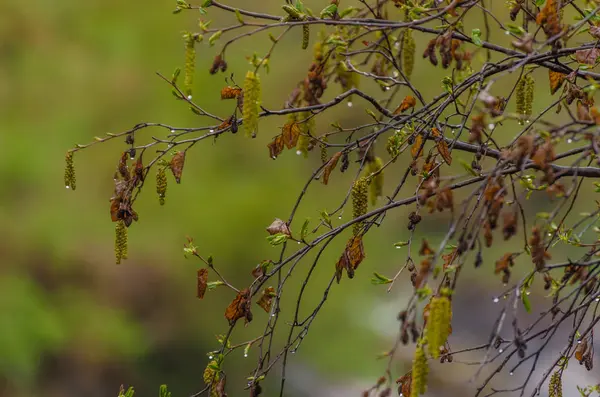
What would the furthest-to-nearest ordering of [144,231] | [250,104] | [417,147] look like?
[144,231] → [417,147] → [250,104]

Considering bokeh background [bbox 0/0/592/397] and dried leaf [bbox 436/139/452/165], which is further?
bokeh background [bbox 0/0/592/397]

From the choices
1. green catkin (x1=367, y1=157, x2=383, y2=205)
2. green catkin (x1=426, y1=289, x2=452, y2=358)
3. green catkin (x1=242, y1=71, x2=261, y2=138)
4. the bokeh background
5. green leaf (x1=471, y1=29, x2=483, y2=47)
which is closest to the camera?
green catkin (x1=426, y1=289, x2=452, y2=358)

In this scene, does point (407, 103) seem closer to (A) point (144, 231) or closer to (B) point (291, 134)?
(B) point (291, 134)

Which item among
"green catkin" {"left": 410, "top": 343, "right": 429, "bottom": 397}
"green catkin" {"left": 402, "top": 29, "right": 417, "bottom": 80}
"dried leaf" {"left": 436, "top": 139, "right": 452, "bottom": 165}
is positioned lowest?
"green catkin" {"left": 410, "top": 343, "right": 429, "bottom": 397}

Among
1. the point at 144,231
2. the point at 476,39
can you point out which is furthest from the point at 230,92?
the point at 144,231

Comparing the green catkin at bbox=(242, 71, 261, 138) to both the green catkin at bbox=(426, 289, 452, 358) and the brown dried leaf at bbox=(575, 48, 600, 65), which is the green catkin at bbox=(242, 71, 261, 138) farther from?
the brown dried leaf at bbox=(575, 48, 600, 65)

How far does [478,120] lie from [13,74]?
17.5 ft

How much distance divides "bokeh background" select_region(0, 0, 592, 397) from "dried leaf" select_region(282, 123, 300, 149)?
298cm

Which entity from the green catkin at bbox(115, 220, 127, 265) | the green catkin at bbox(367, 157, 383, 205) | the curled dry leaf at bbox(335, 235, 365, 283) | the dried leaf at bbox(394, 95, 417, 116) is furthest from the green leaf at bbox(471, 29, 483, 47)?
the green catkin at bbox(115, 220, 127, 265)

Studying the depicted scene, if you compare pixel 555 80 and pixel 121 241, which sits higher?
pixel 555 80

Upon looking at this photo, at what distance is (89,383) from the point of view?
14.8ft

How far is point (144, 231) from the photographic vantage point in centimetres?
515

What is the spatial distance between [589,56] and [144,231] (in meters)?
4.13

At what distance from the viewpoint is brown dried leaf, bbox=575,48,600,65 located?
1.35 metres
